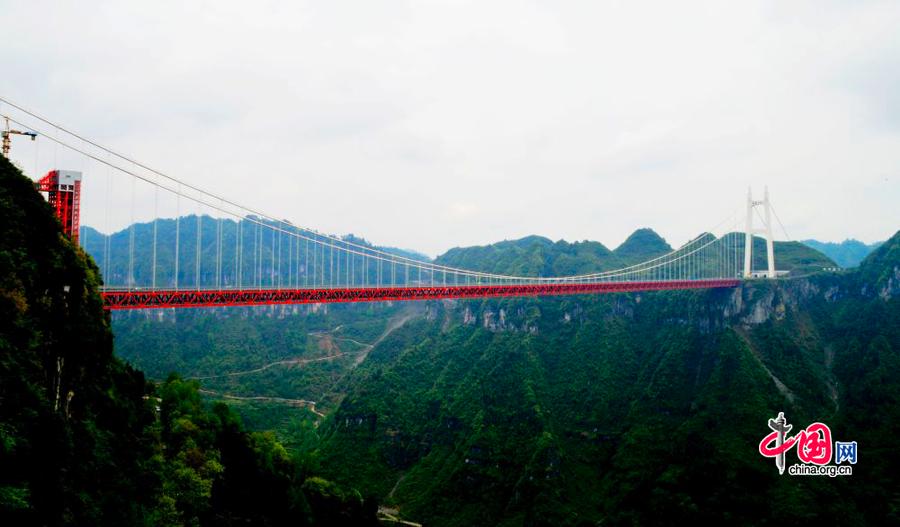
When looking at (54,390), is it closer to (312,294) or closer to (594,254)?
(312,294)

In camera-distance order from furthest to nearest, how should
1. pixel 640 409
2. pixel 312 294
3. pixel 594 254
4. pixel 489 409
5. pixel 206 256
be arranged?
pixel 206 256 → pixel 594 254 → pixel 489 409 → pixel 640 409 → pixel 312 294

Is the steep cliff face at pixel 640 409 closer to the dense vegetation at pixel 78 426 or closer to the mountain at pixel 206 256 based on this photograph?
the dense vegetation at pixel 78 426

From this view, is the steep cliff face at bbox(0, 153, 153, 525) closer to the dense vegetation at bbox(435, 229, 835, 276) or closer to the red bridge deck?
the red bridge deck

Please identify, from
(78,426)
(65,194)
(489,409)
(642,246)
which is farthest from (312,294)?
(642,246)

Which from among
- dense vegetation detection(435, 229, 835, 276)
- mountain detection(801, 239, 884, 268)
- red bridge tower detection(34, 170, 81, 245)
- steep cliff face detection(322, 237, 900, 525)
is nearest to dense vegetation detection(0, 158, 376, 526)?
red bridge tower detection(34, 170, 81, 245)

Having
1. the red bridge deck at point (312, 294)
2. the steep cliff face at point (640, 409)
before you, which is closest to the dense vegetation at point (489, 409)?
the steep cliff face at point (640, 409)

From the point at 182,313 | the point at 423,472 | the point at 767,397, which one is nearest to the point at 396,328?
the point at 182,313
